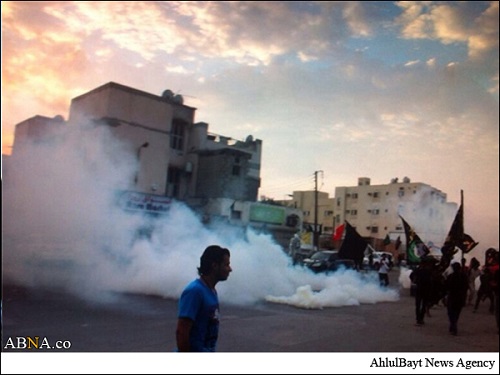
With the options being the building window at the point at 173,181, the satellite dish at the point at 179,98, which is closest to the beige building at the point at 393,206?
the satellite dish at the point at 179,98

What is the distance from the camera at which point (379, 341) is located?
22.8 ft

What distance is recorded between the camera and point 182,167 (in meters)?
12.0

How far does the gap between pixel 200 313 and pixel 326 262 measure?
976cm

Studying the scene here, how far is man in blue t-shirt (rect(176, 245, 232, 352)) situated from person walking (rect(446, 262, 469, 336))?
634cm

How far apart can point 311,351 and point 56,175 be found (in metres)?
7.90

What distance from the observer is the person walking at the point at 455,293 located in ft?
25.5

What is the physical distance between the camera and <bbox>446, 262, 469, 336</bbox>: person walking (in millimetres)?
7780

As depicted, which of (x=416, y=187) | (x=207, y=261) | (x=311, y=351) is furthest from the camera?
(x=416, y=187)

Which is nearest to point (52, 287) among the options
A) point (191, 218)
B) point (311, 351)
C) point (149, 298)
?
point (149, 298)

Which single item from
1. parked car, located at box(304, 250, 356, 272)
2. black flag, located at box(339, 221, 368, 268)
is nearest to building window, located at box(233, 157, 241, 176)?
parked car, located at box(304, 250, 356, 272)

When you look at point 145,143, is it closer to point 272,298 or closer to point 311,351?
point 272,298

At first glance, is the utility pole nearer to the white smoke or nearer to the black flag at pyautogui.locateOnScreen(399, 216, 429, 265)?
the white smoke

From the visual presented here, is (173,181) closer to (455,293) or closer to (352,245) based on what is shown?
(352,245)

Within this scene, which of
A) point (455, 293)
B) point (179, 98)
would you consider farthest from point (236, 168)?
point (455, 293)
